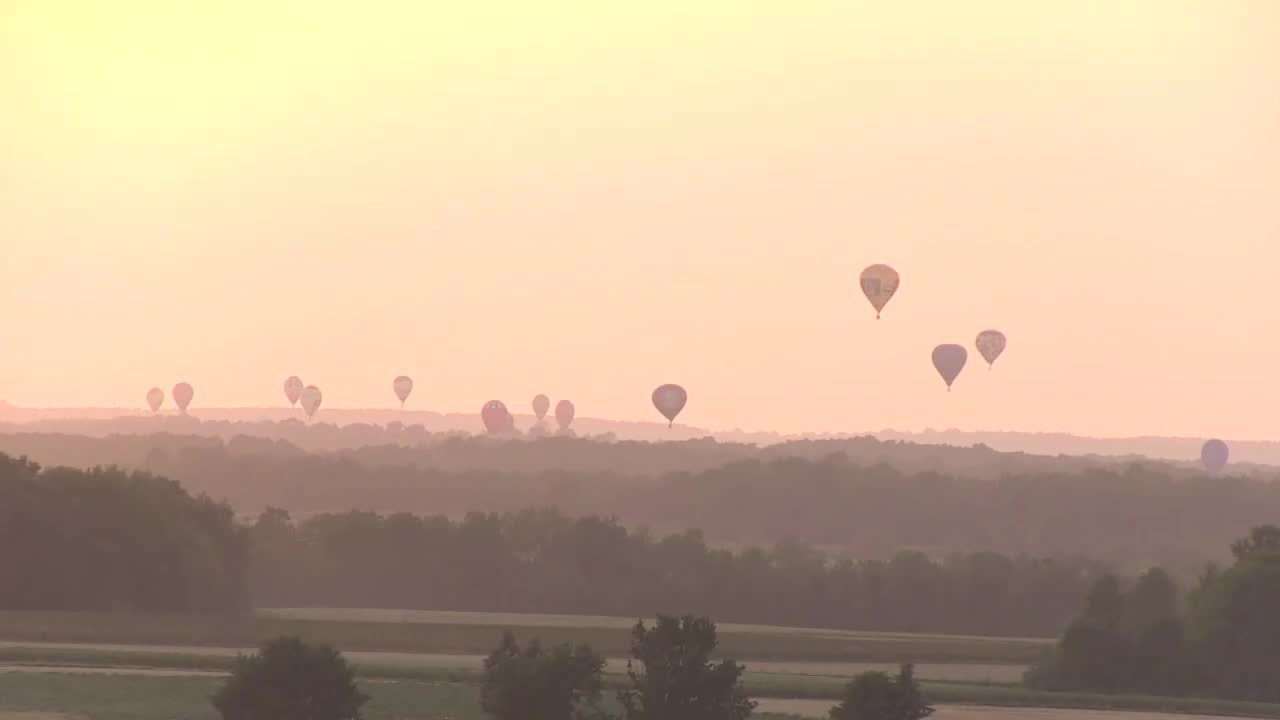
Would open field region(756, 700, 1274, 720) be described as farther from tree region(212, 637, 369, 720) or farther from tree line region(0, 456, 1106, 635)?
tree line region(0, 456, 1106, 635)

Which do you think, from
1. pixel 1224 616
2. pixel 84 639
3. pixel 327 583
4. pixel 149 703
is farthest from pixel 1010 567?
pixel 149 703

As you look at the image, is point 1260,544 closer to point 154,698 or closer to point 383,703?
point 383,703

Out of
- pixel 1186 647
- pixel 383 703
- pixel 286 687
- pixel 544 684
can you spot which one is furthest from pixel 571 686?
pixel 1186 647

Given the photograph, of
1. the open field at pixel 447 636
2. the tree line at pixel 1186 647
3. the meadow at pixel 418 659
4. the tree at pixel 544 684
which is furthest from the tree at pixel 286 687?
the open field at pixel 447 636

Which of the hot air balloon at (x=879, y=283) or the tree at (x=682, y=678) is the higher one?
the hot air balloon at (x=879, y=283)

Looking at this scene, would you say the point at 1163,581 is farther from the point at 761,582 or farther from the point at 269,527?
the point at 269,527

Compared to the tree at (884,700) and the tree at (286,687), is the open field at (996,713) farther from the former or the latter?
the tree at (286,687)
